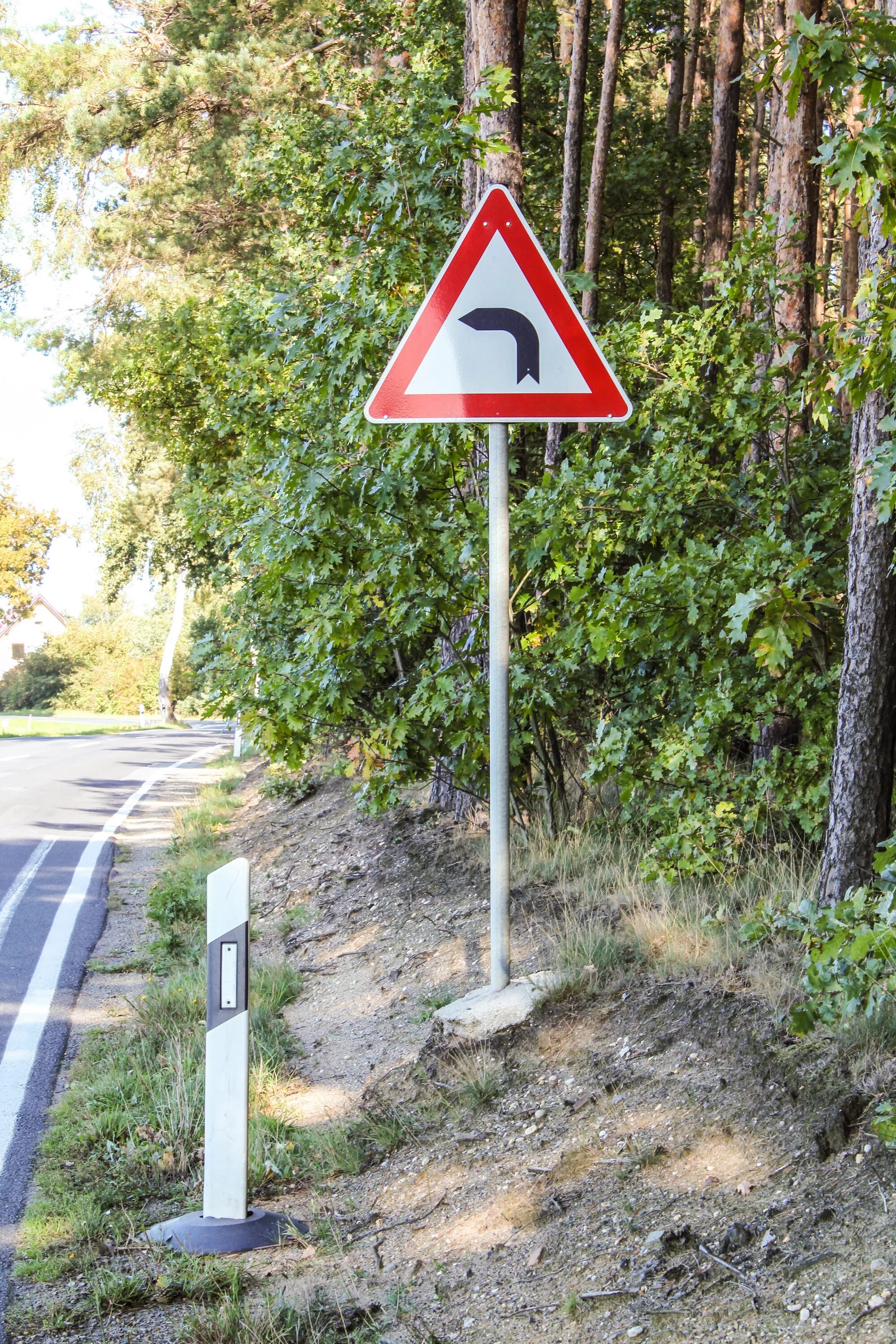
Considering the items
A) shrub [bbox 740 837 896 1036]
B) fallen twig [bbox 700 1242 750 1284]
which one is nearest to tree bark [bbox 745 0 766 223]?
shrub [bbox 740 837 896 1036]

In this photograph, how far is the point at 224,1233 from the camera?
3.51 m

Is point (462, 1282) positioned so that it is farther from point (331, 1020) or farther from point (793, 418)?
point (793, 418)

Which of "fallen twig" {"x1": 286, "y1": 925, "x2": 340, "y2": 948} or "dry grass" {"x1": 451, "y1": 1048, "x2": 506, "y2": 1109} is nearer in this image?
"dry grass" {"x1": 451, "y1": 1048, "x2": 506, "y2": 1109}

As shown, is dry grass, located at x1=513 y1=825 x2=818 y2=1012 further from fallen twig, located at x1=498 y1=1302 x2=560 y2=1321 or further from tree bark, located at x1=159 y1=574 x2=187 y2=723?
tree bark, located at x1=159 y1=574 x2=187 y2=723

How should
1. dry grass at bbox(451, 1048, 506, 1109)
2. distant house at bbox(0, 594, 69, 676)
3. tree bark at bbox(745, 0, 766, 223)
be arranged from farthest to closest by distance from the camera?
distant house at bbox(0, 594, 69, 676) < tree bark at bbox(745, 0, 766, 223) < dry grass at bbox(451, 1048, 506, 1109)

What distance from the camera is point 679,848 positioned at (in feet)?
17.6

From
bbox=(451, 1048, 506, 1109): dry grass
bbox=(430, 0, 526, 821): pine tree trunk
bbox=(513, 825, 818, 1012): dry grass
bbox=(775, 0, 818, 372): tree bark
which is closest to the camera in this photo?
bbox=(451, 1048, 506, 1109): dry grass

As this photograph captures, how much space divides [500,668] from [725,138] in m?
11.7

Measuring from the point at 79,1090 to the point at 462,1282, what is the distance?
2417 millimetres

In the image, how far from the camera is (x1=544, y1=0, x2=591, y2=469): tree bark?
1112 centimetres

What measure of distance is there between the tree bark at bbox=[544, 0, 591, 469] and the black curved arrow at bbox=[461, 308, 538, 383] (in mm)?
6503

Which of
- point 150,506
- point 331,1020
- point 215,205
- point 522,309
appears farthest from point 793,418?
point 150,506

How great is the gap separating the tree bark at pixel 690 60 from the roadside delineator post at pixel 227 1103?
16.8 m

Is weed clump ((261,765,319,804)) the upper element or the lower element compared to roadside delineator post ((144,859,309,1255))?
lower
